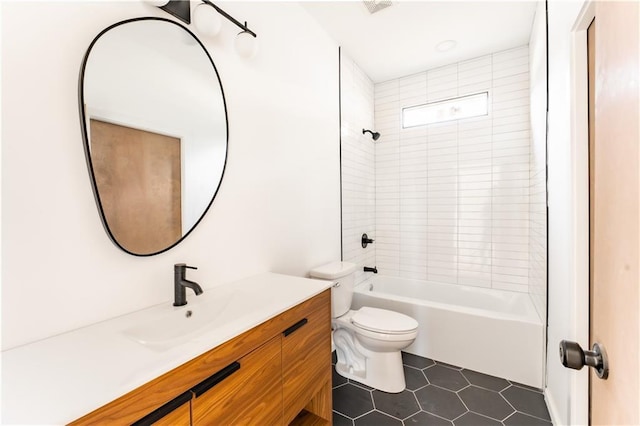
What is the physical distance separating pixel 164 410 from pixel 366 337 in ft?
4.78

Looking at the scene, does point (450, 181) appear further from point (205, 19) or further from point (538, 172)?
point (205, 19)

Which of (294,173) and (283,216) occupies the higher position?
(294,173)

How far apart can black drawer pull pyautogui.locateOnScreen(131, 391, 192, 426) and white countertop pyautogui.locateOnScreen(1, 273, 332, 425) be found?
0.09 m

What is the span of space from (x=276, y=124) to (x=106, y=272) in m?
1.22

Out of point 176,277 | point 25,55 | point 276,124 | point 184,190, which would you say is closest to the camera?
point 25,55

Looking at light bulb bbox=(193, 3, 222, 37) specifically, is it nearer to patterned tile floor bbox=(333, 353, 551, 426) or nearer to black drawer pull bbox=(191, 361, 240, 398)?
black drawer pull bbox=(191, 361, 240, 398)

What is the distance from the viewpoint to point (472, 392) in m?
1.87

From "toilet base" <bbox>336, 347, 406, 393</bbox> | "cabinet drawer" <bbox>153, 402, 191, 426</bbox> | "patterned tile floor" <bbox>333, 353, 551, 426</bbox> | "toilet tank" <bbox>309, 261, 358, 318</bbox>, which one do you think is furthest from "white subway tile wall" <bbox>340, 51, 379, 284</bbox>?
"cabinet drawer" <bbox>153, 402, 191, 426</bbox>

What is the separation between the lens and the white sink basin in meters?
0.99

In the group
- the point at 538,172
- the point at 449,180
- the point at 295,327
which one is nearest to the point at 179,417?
the point at 295,327

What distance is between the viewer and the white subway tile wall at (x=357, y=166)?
2.65 meters

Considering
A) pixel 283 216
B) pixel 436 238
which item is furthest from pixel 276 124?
pixel 436 238

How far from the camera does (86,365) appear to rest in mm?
711

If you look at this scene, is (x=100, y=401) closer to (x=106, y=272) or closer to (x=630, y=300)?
Answer: (x=106, y=272)
